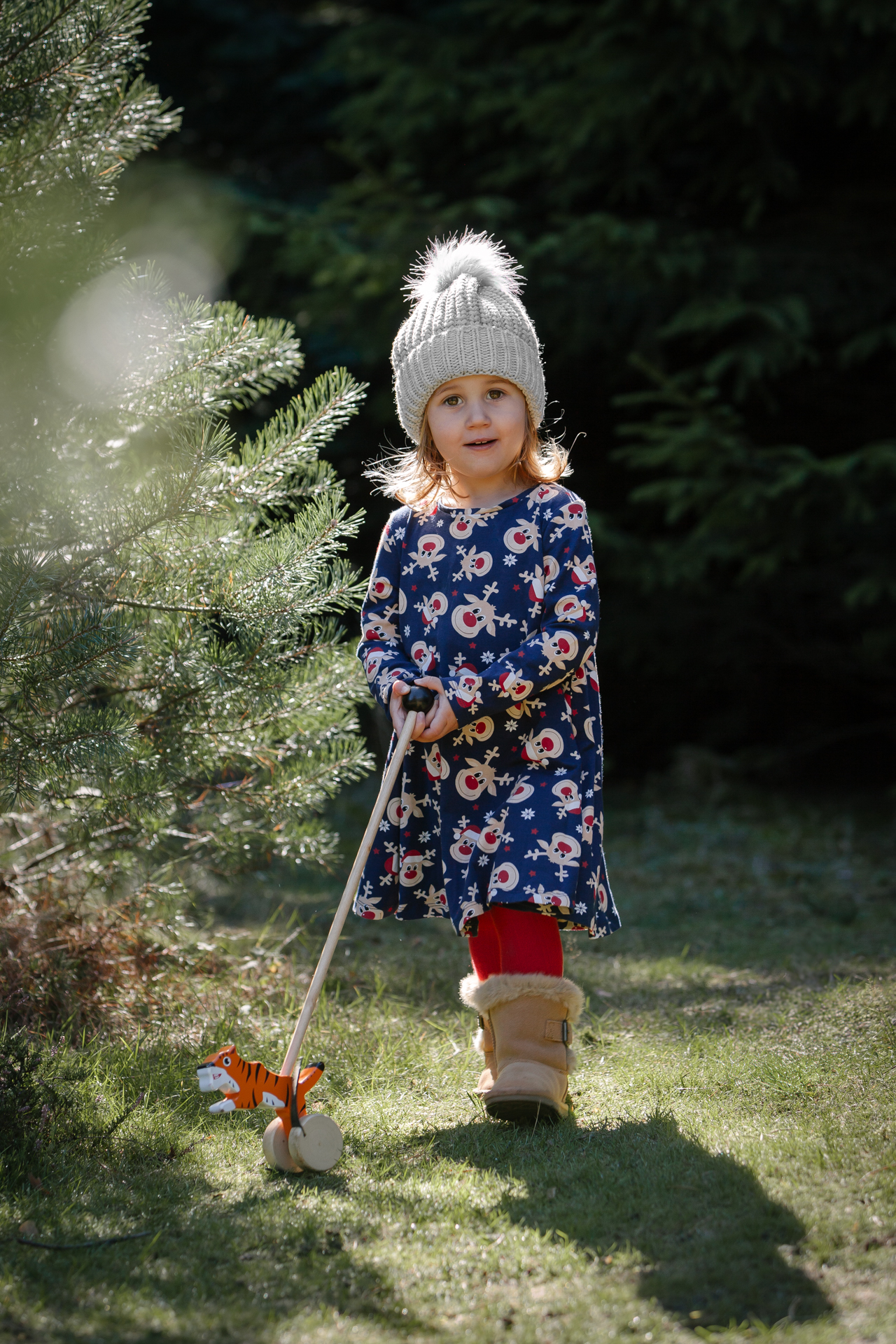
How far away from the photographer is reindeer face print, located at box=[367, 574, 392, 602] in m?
2.71

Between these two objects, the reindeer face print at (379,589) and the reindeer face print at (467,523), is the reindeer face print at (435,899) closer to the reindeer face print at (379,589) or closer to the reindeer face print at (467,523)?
the reindeer face print at (379,589)

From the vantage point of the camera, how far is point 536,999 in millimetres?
2449

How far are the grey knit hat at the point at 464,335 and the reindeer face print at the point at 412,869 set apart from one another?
96 centimetres

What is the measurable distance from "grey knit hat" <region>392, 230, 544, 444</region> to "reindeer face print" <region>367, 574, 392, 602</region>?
1.18ft

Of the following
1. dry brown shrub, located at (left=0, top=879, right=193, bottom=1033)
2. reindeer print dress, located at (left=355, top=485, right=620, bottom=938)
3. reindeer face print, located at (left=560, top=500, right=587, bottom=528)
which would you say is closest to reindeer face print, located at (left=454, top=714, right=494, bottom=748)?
reindeer print dress, located at (left=355, top=485, right=620, bottom=938)

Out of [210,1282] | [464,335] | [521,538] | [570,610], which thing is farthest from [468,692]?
[210,1282]

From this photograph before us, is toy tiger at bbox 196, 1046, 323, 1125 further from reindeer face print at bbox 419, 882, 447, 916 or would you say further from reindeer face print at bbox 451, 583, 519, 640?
reindeer face print at bbox 451, 583, 519, 640

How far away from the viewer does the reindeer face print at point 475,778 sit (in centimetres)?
251

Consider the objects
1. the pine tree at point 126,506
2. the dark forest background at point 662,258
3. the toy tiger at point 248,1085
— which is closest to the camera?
the toy tiger at point 248,1085

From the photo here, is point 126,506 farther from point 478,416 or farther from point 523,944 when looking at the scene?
point 523,944

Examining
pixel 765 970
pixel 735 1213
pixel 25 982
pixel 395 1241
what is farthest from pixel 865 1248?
pixel 25 982

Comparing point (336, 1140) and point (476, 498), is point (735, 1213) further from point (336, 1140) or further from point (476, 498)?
point (476, 498)

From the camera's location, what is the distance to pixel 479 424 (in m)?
2.59

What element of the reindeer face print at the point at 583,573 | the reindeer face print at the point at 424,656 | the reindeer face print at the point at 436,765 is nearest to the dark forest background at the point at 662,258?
the reindeer face print at the point at 583,573
